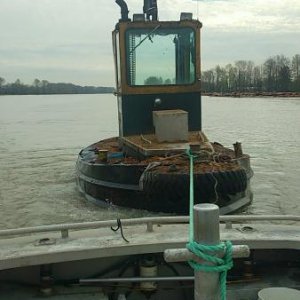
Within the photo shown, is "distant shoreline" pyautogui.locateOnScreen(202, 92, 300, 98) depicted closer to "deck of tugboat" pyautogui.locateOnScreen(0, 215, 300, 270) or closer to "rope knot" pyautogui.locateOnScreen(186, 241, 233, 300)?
"deck of tugboat" pyautogui.locateOnScreen(0, 215, 300, 270)

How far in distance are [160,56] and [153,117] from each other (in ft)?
4.16

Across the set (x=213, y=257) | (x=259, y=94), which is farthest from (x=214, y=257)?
(x=259, y=94)

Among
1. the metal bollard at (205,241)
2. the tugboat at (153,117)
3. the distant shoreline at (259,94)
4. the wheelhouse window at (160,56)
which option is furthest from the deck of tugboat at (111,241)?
the distant shoreline at (259,94)

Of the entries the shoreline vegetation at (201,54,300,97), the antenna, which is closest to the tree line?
the shoreline vegetation at (201,54,300,97)

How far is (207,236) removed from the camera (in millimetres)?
1908

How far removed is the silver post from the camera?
6.14ft

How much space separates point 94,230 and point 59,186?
29.2 feet

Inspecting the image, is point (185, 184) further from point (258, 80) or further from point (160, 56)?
point (258, 80)

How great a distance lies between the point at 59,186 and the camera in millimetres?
12492

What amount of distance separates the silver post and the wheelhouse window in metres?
8.00

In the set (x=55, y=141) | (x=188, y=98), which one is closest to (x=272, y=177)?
(x=188, y=98)

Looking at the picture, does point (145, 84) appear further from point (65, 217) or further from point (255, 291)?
point (255, 291)

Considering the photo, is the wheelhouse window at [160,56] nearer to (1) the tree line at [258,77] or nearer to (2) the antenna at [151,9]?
(2) the antenna at [151,9]

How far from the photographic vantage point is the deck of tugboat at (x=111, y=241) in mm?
3254
